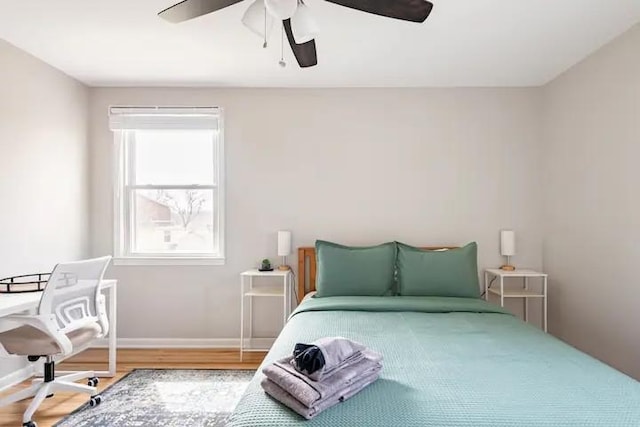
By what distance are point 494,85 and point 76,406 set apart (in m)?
4.09

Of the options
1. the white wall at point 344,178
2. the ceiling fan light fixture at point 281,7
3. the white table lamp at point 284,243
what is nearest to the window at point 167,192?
the white wall at point 344,178

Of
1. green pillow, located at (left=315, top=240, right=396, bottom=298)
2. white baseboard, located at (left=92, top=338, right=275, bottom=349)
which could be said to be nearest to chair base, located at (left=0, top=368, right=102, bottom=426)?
white baseboard, located at (left=92, top=338, right=275, bottom=349)

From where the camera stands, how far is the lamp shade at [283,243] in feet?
12.1

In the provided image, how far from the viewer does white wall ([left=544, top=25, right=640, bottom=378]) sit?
8.97 feet

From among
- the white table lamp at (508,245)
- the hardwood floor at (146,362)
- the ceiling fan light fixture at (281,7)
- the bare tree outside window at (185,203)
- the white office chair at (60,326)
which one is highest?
the ceiling fan light fixture at (281,7)

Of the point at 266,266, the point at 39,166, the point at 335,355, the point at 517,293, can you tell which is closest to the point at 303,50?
the point at 335,355

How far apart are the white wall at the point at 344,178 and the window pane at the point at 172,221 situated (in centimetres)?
21

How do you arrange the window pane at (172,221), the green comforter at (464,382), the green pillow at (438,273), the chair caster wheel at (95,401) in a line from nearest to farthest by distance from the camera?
the green comforter at (464,382)
the chair caster wheel at (95,401)
the green pillow at (438,273)
the window pane at (172,221)

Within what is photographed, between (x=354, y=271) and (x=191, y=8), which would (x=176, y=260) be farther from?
(x=191, y=8)

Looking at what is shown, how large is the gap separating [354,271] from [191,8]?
7.00ft

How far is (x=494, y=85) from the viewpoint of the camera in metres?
3.83

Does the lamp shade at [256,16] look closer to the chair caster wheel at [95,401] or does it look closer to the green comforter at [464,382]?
the green comforter at [464,382]

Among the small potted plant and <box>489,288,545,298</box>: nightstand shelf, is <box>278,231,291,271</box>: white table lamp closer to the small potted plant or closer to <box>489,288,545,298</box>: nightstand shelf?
the small potted plant

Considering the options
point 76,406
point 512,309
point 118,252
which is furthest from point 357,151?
point 76,406
